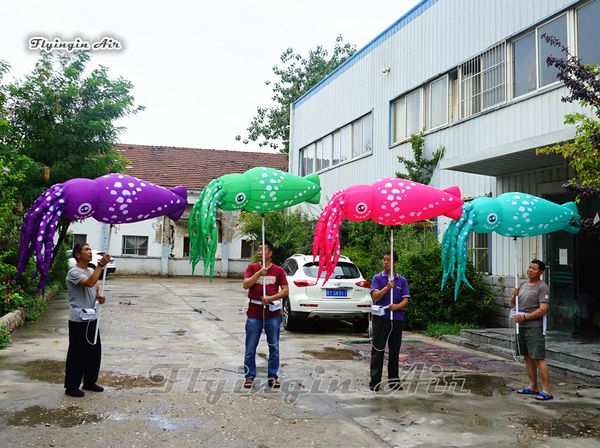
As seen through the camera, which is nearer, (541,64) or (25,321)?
(541,64)

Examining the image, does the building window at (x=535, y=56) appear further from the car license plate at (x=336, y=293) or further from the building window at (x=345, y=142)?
the building window at (x=345, y=142)

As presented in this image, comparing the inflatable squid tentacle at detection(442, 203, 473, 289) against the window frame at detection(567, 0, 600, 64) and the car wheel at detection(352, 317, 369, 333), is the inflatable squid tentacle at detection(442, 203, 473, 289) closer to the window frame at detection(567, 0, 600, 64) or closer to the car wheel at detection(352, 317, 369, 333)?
the window frame at detection(567, 0, 600, 64)

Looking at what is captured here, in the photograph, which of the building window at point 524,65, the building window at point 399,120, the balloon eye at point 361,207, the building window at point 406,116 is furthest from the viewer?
the building window at point 399,120

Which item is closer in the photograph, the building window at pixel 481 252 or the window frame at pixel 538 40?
the window frame at pixel 538 40

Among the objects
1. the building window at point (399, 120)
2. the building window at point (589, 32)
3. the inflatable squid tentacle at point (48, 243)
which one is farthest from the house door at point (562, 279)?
the inflatable squid tentacle at point (48, 243)

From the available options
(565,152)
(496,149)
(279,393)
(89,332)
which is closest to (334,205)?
(279,393)

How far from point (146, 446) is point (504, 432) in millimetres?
3350

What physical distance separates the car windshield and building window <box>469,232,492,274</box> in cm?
287

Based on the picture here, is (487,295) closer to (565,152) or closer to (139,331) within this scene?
(565,152)

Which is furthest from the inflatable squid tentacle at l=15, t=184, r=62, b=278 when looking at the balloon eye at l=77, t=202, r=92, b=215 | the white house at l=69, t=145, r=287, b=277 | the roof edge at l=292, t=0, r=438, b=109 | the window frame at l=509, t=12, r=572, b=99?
the white house at l=69, t=145, r=287, b=277

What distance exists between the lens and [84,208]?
6.04 meters

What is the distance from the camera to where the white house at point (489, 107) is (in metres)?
10.2

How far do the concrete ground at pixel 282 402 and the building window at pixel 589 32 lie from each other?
5.57m

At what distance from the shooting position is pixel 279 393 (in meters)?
6.53
